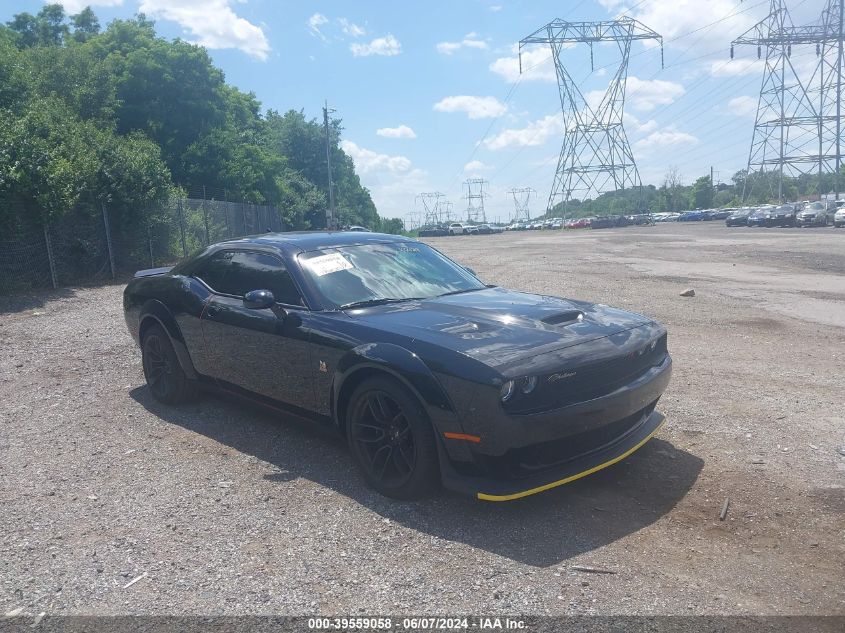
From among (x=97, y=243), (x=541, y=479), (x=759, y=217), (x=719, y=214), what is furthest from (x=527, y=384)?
(x=719, y=214)

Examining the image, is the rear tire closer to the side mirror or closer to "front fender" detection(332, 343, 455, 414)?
the side mirror

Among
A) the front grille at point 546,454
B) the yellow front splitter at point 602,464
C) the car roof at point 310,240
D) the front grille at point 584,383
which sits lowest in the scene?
the yellow front splitter at point 602,464

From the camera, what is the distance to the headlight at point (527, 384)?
3703mm

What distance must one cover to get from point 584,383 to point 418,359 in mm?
915

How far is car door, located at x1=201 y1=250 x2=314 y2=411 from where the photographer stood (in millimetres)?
4770

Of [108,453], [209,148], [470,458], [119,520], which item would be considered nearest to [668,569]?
[470,458]

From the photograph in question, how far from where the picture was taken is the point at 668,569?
132 inches

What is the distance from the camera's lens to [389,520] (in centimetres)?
396

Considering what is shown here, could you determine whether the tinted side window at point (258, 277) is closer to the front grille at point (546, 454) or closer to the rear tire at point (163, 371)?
the rear tire at point (163, 371)

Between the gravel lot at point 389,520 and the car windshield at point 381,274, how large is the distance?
104 cm

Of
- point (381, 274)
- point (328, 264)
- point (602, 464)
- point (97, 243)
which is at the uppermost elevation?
point (97, 243)

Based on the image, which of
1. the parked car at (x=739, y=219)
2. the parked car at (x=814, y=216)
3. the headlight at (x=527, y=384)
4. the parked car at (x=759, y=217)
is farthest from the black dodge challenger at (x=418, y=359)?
the parked car at (x=739, y=219)

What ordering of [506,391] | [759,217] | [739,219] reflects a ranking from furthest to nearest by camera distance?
[739,219] < [759,217] < [506,391]

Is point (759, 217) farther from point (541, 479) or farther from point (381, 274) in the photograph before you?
point (541, 479)
